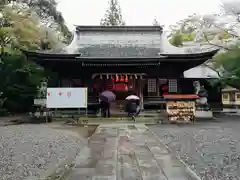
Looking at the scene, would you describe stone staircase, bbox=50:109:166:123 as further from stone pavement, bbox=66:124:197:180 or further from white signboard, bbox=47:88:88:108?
stone pavement, bbox=66:124:197:180

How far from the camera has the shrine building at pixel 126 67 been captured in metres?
18.2

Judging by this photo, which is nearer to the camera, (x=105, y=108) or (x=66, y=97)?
(x=66, y=97)

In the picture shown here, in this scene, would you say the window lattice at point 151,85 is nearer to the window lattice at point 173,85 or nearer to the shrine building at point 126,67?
the shrine building at point 126,67

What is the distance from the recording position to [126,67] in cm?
1981

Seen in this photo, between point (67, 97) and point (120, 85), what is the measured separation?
6.19 metres

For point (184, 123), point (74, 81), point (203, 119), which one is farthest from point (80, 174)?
point (74, 81)

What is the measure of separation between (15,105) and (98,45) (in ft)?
31.6

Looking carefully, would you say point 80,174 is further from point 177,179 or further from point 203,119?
point 203,119

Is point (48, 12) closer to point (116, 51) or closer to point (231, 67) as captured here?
point (116, 51)

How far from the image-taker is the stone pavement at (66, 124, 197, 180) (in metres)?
4.96

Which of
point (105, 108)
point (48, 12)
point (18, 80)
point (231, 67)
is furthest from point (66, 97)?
point (48, 12)

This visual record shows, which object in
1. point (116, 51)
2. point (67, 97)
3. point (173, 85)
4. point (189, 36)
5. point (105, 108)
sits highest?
point (189, 36)

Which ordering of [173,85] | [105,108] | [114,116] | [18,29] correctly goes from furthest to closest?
1. [18,29]
2. [173,85]
3. [114,116]
4. [105,108]

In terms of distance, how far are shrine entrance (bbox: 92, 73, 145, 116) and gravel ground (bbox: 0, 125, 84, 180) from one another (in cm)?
989
